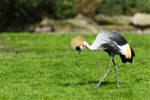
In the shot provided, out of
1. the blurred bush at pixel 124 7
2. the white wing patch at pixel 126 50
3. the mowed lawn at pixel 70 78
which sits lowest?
the mowed lawn at pixel 70 78

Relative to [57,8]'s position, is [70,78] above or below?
below

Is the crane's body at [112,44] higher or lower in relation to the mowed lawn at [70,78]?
higher

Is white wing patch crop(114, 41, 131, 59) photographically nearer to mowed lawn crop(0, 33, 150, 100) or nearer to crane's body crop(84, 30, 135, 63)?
crane's body crop(84, 30, 135, 63)

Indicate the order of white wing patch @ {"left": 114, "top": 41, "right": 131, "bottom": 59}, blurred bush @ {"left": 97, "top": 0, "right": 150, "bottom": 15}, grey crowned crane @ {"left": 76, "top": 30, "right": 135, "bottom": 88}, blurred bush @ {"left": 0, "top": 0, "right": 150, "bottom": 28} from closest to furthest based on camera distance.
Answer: grey crowned crane @ {"left": 76, "top": 30, "right": 135, "bottom": 88} → white wing patch @ {"left": 114, "top": 41, "right": 131, "bottom": 59} → blurred bush @ {"left": 0, "top": 0, "right": 150, "bottom": 28} → blurred bush @ {"left": 97, "top": 0, "right": 150, "bottom": 15}

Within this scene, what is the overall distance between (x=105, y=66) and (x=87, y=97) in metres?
5.69

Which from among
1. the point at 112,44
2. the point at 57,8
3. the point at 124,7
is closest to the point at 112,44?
the point at 112,44

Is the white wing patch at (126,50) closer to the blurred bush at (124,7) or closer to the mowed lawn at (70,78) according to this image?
the mowed lawn at (70,78)

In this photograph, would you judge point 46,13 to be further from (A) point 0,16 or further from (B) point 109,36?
(B) point 109,36

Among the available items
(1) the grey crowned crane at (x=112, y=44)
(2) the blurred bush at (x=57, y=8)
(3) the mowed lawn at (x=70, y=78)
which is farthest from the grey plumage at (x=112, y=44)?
(2) the blurred bush at (x=57, y=8)

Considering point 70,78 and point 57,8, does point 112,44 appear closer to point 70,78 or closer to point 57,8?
point 70,78

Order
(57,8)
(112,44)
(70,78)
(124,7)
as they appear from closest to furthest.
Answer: (112,44), (70,78), (57,8), (124,7)

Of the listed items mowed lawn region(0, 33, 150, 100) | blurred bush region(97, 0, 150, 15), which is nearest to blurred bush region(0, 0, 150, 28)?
blurred bush region(97, 0, 150, 15)

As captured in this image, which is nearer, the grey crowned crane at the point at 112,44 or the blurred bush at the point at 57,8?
the grey crowned crane at the point at 112,44

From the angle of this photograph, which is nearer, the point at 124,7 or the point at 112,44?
the point at 112,44
